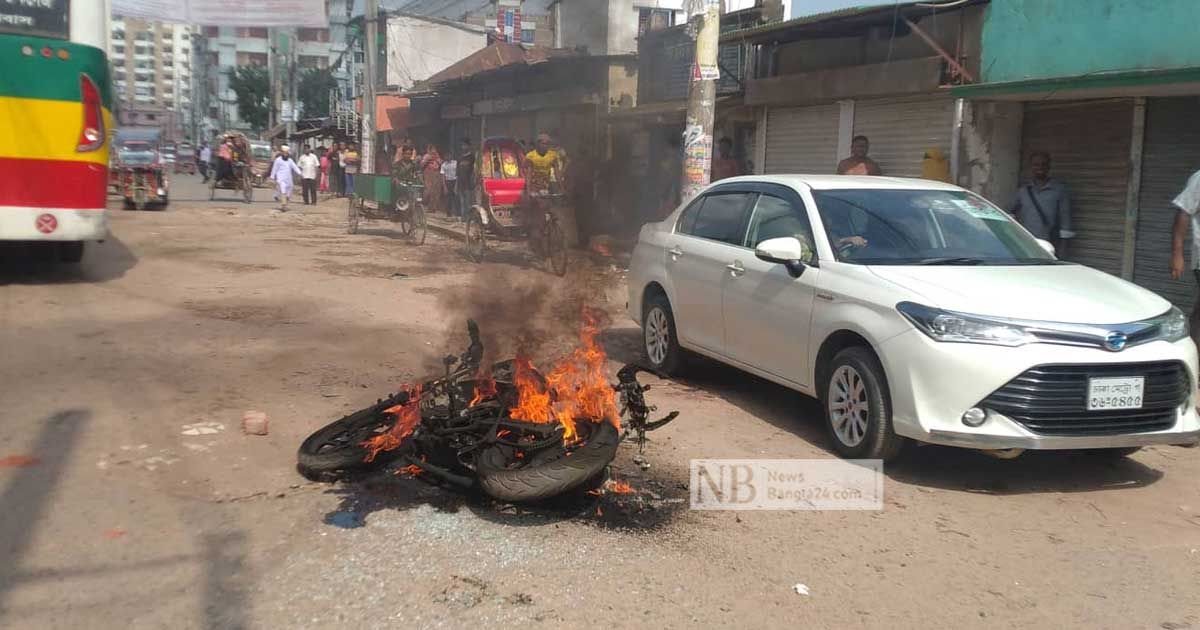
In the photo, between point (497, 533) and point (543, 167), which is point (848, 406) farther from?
point (543, 167)

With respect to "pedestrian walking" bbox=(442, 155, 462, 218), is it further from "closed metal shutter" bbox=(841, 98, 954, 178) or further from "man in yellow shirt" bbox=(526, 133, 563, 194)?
"closed metal shutter" bbox=(841, 98, 954, 178)

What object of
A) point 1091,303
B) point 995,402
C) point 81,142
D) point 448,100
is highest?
point 448,100

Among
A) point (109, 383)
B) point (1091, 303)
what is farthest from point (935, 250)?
point (109, 383)

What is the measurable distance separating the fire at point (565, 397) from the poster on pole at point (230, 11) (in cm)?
2055

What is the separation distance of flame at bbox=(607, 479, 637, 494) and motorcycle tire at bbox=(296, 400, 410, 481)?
1131 millimetres

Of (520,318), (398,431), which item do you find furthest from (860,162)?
(398,431)

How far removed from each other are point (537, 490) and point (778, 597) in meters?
1.16

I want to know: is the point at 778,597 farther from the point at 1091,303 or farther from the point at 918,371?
the point at 1091,303

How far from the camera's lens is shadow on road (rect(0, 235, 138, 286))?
1101cm

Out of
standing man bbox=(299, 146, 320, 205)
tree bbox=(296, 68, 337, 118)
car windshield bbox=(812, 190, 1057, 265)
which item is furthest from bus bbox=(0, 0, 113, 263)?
tree bbox=(296, 68, 337, 118)

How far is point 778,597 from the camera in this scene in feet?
12.5

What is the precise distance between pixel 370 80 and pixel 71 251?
604 inches

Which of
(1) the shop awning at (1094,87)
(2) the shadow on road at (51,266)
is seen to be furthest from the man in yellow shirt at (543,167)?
(1) the shop awning at (1094,87)

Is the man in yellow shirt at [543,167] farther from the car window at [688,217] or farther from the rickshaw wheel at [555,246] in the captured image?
the car window at [688,217]
